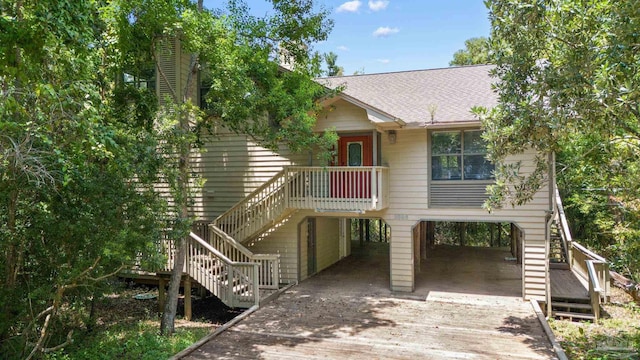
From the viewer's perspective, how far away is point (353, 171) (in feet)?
36.3

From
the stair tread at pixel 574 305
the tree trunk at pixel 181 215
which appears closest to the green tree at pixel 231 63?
the tree trunk at pixel 181 215

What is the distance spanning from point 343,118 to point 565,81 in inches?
227

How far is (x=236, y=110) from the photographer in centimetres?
925

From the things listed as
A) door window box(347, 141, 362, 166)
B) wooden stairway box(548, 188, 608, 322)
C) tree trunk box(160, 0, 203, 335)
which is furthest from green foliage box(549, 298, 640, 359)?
tree trunk box(160, 0, 203, 335)

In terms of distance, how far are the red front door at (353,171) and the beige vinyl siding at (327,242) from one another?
2.94 meters

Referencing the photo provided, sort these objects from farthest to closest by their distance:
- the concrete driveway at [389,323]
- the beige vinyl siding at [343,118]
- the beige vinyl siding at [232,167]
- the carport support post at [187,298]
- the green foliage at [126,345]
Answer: the beige vinyl siding at [232,167] → the carport support post at [187,298] → the beige vinyl siding at [343,118] → the green foliage at [126,345] → the concrete driveway at [389,323]

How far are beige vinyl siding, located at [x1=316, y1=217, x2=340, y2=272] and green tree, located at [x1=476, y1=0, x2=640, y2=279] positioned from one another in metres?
6.87

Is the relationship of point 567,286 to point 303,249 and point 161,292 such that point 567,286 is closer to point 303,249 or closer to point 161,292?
point 303,249

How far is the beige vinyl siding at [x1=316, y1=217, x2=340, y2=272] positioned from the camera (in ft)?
46.3

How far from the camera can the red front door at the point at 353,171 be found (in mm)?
10914

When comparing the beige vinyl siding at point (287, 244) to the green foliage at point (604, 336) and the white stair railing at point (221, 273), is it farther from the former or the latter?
the green foliage at point (604, 336)

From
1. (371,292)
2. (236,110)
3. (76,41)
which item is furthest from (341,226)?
(76,41)

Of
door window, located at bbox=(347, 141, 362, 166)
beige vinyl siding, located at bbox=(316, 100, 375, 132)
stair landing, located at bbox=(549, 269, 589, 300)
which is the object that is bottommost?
stair landing, located at bbox=(549, 269, 589, 300)

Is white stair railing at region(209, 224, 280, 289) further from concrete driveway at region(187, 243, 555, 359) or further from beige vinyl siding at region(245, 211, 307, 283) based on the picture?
beige vinyl siding at region(245, 211, 307, 283)
